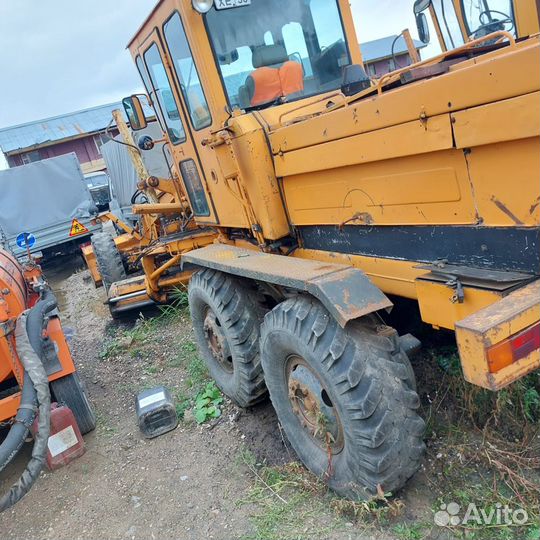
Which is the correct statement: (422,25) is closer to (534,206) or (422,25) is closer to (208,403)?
(534,206)

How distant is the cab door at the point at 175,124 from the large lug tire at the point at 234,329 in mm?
703

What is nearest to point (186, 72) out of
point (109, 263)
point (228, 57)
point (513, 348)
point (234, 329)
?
point (228, 57)

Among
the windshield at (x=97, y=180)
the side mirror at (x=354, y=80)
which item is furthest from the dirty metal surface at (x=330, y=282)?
the windshield at (x=97, y=180)

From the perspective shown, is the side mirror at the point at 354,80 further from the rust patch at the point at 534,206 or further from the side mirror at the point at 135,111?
the side mirror at the point at 135,111

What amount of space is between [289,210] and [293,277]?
80cm

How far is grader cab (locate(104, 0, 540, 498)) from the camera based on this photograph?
1.79 m

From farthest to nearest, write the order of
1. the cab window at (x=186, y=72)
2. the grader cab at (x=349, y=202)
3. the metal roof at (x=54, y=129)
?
1. the metal roof at (x=54, y=129)
2. the cab window at (x=186, y=72)
3. the grader cab at (x=349, y=202)

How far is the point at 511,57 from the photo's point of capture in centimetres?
164

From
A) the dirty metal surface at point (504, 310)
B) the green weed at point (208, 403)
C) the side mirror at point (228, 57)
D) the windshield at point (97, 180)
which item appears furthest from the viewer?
the windshield at point (97, 180)

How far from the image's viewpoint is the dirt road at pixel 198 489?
2.33 meters

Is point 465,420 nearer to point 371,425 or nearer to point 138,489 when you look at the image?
point 371,425

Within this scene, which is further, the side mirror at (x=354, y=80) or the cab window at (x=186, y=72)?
the cab window at (x=186, y=72)

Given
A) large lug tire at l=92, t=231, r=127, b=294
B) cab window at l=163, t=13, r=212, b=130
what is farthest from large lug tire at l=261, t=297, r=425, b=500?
large lug tire at l=92, t=231, r=127, b=294

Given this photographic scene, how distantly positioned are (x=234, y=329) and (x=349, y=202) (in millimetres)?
1250
